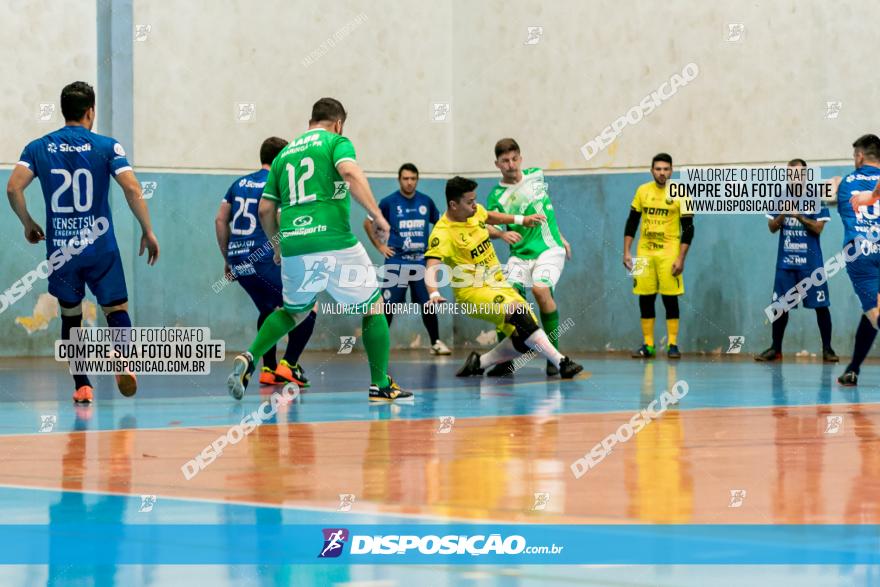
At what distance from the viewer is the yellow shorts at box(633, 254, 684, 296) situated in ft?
60.3

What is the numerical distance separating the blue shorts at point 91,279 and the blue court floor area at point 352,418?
0.85m

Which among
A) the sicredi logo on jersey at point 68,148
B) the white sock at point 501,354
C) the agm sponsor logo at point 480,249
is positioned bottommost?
the white sock at point 501,354

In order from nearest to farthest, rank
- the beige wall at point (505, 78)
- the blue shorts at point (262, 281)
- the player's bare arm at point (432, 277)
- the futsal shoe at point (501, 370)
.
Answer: the blue shorts at point (262, 281), the player's bare arm at point (432, 277), the futsal shoe at point (501, 370), the beige wall at point (505, 78)

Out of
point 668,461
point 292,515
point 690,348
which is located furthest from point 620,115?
point 292,515

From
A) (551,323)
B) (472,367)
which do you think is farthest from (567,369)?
(472,367)

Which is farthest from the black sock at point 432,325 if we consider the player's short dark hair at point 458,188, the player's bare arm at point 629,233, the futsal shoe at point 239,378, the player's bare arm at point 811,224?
the futsal shoe at point 239,378

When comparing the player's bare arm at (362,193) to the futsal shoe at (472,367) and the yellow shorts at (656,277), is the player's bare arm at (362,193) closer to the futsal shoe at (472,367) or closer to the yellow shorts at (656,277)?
the futsal shoe at (472,367)

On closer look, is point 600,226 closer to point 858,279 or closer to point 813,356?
point 813,356

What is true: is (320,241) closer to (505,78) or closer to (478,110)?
(505,78)

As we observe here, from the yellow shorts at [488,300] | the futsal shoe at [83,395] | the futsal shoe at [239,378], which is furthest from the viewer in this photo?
the yellow shorts at [488,300]

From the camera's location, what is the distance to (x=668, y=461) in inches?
302

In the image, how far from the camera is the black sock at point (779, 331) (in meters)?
17.6

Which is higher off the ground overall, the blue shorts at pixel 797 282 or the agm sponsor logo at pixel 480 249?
the agm sponsor logo at pixel 480 249

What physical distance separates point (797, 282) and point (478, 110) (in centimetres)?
A: 570
